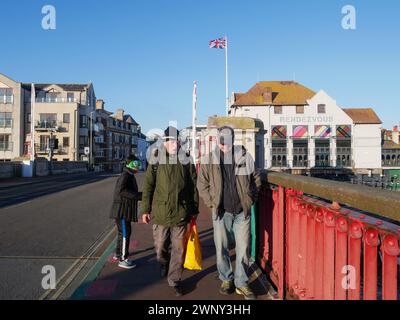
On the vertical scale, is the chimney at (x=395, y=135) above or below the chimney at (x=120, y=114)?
below

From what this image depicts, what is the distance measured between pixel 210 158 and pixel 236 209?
26.0 inches

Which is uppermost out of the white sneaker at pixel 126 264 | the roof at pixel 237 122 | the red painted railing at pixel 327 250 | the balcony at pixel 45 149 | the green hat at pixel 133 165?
the balcony at pixel 45 149

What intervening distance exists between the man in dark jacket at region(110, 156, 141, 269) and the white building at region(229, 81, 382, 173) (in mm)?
48908

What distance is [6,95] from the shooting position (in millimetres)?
57125

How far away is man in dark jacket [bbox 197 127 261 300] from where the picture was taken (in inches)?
159

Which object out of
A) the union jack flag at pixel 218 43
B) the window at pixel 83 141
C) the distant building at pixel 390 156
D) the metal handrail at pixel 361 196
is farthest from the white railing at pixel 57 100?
the metal handrail at pixel 361 196

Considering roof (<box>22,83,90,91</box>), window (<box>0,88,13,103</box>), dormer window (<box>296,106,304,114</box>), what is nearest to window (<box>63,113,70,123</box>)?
roof (<box>22,83,90,91</box>)

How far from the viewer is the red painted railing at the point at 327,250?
212 cm

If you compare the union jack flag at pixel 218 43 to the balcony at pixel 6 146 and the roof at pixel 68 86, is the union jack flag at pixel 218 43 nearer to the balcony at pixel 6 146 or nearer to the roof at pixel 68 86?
the balcony at pixel 6 146

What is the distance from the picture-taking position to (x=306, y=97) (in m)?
57.9

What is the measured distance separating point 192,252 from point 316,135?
174ft

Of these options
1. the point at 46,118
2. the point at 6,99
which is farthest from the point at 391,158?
the point at 6,99

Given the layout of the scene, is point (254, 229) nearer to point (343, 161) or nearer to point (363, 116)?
point (343, 161)
